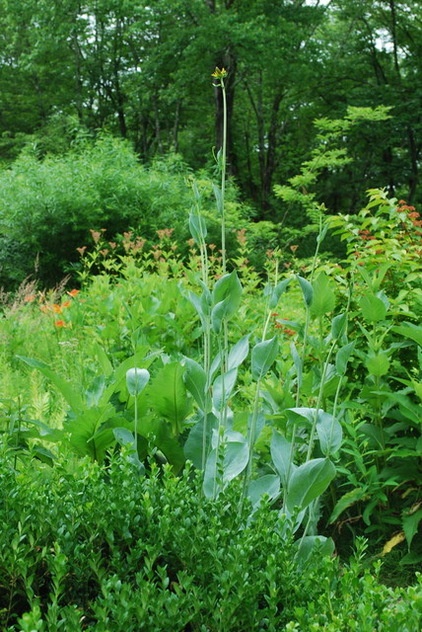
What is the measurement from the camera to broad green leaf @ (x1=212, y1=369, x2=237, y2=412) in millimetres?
2148

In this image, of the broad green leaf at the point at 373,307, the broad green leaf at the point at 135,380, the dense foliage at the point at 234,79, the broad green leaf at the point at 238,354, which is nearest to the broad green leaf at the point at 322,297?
the broad green leaf at the point at 238,354

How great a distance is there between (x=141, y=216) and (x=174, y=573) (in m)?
9.73

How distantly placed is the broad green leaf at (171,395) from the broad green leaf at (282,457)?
18.9 inches

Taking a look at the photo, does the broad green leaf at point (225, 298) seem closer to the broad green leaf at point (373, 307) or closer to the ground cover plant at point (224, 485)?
the ground cover plant at point (224, 485)

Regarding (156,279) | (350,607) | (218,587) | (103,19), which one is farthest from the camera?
(103,19)

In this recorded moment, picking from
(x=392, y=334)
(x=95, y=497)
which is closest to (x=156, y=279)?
(x=392, y=334)

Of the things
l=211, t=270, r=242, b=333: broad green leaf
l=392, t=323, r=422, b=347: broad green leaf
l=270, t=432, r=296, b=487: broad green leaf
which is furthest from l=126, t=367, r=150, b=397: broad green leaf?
l=392, t=323, r=422, b=347: broad green leaf

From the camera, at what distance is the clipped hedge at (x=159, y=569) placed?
1.45m

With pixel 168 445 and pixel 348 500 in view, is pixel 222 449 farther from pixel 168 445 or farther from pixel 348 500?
pixel 348 500

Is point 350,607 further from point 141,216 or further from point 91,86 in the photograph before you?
point 91,86

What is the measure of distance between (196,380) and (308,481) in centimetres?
51

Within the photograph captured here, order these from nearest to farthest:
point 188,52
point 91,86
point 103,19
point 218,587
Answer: point 218,587 → point 188,52 → point 103,19 → point 91,86

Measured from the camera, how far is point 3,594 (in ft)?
5.53

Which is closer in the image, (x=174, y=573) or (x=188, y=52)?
(x=174, y=573)
